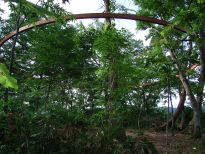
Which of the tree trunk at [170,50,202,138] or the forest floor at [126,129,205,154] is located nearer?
the forest floor at [126,129,205,154]

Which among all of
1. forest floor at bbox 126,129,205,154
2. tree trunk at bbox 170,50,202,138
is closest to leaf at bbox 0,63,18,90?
forest floor at bbox 126,129,205,154

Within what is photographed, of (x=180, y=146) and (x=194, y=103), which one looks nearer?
(x=180, y=146)

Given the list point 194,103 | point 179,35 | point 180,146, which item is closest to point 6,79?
point 180,146

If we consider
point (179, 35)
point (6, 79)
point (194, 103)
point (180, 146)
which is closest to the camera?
point (6, 79)

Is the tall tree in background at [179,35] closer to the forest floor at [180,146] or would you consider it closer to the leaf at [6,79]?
the forest floor at [180,146]

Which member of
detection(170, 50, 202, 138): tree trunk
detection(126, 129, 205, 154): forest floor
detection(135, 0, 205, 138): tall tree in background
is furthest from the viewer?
detection(170, 50, 202, 138): tree trunk

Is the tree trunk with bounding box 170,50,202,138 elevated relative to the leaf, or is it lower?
elevated

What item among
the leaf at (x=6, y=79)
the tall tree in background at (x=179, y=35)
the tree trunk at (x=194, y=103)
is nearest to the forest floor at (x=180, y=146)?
the tree trunk at (x=194, y=103)

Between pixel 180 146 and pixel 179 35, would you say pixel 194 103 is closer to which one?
pixel 180 146

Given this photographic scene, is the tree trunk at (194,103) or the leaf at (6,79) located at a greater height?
the tree trunk at (194,103)

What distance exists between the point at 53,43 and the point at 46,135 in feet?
23.2

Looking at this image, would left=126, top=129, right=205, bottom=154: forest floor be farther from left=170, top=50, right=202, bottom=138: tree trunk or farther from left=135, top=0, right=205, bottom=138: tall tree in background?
left=135, top=0, right=205, bottom=138: tall tree in background

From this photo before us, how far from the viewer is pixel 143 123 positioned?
16.6 meters

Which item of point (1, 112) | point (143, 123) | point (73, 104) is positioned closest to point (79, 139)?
point (1, 112)
